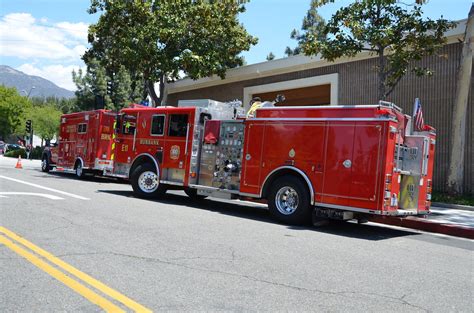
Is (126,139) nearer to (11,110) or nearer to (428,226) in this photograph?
(428,226)

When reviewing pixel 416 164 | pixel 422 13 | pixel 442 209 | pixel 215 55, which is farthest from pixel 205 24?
pixel 416 164

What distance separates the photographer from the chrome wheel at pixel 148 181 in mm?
13097

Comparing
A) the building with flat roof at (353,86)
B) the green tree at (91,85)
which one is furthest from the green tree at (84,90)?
the building with flat roof at (353,86)

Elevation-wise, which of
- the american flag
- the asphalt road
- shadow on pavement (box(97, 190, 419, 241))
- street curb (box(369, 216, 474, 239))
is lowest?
the asphalt road

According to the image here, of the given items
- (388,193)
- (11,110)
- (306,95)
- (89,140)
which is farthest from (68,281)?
(11,110)

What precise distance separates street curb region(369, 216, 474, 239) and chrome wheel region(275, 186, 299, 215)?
7.40 ft

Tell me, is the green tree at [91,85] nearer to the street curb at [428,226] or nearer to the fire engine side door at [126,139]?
the fire engine side door at [126,139]

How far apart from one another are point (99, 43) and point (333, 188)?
74.8ft

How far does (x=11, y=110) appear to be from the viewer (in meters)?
70.4

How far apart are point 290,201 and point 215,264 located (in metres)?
4.58

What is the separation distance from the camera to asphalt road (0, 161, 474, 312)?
457cm

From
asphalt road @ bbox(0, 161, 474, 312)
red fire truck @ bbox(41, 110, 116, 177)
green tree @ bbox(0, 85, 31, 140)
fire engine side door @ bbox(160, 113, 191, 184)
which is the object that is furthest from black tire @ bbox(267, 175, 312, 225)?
green tree @ bbox(0, 85, 31, 140)

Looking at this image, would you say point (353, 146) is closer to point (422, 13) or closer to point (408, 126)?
point (408, 126)

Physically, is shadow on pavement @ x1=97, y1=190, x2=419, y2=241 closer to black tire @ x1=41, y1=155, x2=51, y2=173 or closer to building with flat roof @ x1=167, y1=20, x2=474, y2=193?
building with flat roof @ x1=167, y1=20, x2=474, y2=193
